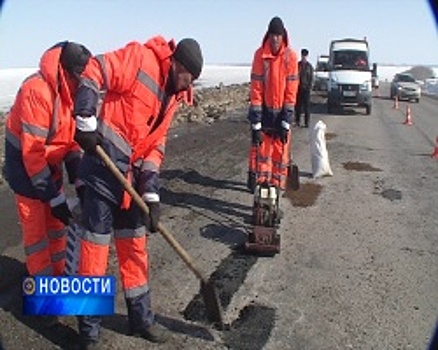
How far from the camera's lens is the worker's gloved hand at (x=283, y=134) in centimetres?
665

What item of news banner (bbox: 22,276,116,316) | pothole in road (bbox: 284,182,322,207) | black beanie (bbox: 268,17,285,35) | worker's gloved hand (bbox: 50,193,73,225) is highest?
black beanie (bbox: 268,17,285,35)

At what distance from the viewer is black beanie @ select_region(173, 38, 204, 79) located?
3357 millimetres

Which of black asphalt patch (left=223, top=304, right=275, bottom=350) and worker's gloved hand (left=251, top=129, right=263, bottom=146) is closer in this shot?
black asphalt patch (left=223, top=304, right=275, bottom=350)

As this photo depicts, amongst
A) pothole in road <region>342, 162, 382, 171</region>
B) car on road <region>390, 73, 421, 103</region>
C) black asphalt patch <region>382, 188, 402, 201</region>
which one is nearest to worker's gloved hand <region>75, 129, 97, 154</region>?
black asphalt patch <region>382, 188, 402, 201</region>

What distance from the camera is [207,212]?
21.9 feet

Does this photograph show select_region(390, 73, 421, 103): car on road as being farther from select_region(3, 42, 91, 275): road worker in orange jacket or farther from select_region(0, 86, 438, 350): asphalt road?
select_region(3, 42, 91, 275): road worker in orange jacket

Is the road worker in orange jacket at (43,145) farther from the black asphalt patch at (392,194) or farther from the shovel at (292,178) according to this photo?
the black asphalt patch at (392,194)

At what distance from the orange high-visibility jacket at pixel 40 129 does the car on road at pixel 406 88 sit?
93.5 ft

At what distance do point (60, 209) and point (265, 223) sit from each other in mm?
2275

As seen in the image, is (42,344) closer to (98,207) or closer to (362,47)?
(98,207)

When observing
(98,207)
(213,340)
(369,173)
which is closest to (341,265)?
(213,340)

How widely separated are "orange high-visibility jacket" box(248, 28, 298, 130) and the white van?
14.0 metres

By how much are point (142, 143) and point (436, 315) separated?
2.73 metres

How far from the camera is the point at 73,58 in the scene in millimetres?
3719
